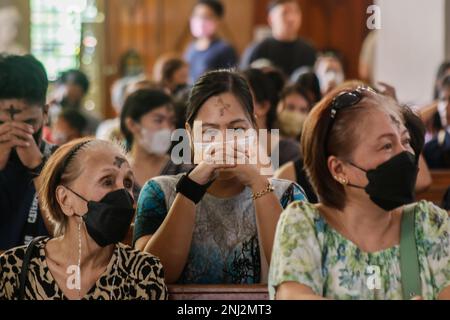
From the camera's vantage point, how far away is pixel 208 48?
9836 mm

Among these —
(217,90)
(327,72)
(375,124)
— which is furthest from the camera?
(327,72)

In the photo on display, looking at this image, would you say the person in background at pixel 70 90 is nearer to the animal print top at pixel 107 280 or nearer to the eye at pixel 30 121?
the eye at pixel 30 121

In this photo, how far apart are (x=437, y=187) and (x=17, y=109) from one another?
250 centimetres

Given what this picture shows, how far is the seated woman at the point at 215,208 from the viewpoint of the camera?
3648 millimetres

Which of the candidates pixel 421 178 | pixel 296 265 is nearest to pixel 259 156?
pixel 296 265

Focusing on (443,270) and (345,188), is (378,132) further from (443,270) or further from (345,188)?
(443,270)

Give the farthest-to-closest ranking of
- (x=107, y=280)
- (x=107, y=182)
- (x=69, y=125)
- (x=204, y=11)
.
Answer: (x=204, y=11), (x=69, y=125), (x=107, y=182), (x=107, y=280)

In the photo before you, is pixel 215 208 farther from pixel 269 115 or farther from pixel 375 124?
pixel 269 115

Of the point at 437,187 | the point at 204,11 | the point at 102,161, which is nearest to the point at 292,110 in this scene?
the point at 437,187

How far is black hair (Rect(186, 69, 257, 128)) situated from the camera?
389 centimetres

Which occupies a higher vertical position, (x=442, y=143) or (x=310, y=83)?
(x=310, y=83)

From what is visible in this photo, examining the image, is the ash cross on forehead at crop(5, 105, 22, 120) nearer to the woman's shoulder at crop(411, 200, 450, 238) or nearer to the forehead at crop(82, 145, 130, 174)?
the forehead at crop(82, 145, 130, 174)

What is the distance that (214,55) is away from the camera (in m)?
9.73
